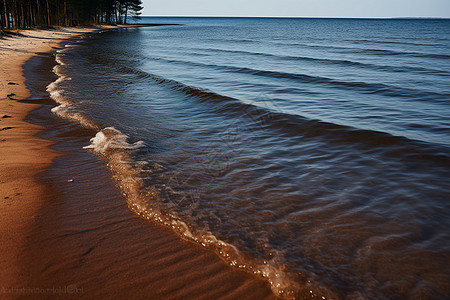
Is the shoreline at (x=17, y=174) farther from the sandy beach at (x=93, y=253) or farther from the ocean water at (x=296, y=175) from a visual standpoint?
the ocean water at (x=296, y=175)

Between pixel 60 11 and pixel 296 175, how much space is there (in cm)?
8488

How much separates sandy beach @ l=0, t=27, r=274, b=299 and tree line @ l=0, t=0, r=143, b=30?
50.1m

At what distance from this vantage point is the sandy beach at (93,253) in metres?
2.74

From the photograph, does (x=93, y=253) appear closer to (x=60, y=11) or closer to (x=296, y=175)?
(x=296, y=175)

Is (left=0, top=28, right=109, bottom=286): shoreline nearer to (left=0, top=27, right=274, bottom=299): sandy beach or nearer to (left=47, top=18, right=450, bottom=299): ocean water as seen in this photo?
(left=0, top=27, right=274, bottom=299): sandy beach

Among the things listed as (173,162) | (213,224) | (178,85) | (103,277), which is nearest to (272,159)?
(173,162)

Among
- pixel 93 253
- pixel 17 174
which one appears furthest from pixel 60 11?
pixel 93 253

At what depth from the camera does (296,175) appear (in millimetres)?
5227

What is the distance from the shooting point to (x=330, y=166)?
5.66 metres

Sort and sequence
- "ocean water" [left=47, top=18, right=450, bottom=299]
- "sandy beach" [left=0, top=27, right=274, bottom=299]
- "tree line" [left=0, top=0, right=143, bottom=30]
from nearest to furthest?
1. "sandy beach" [left=0, top=27, right=274, bottom=299]
2. "ocean water" [left=47, top=18, right=450, bottom=299]
3. "tree line" [left=0, top=0, right=143, bottom=30]

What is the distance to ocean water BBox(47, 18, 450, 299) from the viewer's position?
313cm

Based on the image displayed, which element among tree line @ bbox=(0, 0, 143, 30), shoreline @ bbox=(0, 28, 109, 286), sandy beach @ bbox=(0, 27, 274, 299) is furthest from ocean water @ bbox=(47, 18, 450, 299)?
tree line @ bbox=(0, 0, 143, 30)

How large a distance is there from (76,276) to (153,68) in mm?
18080

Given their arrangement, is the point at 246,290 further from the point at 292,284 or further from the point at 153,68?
the point at 153,68
